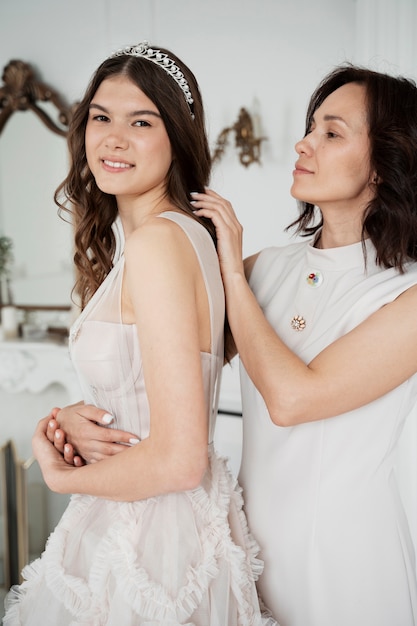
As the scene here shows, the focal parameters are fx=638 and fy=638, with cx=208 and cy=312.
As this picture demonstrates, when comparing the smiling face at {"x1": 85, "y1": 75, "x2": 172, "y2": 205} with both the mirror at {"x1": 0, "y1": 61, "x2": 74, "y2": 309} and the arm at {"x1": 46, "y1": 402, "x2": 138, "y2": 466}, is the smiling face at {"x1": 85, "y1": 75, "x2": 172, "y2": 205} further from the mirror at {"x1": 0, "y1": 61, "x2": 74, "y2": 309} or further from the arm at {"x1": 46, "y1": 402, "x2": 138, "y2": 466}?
the mirror at {"x1": 0, "y1": 61, "x2": 74, "y2": 309}

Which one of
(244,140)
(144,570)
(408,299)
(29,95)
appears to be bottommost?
(144,570)

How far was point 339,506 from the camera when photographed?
1384 mm

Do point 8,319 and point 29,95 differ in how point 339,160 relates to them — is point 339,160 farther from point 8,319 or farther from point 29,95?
point 8,319

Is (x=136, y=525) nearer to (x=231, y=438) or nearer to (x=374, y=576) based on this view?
(x=374, y=576)

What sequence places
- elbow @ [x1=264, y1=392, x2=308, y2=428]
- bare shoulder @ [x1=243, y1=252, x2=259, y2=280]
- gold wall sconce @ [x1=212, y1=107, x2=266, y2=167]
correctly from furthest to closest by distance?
gold wall sconce @ [x1=212, y1=107, x2=266, y2=167] < bare shoulder @ [x1=243, y1=252, x2=259, y2=280] < elbow @ [x1=264, y1=392, x2=308, y2=428]

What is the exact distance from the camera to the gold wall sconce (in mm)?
3084

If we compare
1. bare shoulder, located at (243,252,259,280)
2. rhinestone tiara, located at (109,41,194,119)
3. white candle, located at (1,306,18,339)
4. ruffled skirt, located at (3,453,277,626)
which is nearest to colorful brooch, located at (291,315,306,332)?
bare shoulder, located at (243,252,259,280)

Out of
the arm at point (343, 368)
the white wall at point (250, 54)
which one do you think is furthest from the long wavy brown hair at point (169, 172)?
the white wall at point (250, 54)

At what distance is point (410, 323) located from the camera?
134 centimetres

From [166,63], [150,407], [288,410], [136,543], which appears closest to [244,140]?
[166,63]

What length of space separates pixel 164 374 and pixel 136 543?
353 millimetres

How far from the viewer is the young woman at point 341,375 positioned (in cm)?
Answer: 134

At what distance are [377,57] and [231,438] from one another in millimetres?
1872

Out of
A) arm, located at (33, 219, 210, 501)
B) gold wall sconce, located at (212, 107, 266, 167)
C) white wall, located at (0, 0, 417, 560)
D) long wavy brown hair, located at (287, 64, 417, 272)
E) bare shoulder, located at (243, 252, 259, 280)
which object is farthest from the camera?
gold wall sconce, located at (212, 107, 266, 167)
